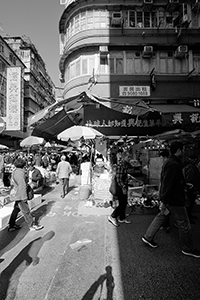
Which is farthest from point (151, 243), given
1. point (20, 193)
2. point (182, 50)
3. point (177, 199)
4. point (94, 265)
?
point (182, 50)

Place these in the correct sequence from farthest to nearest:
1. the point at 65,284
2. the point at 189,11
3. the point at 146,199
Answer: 1. the point at 189,11
2. the point at 146,199
3. the point at 65,284

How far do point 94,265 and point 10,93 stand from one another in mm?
19712

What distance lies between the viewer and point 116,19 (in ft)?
53.3

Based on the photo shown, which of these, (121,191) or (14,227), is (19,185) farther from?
(121,191)

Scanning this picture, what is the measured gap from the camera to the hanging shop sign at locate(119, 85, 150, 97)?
53.3 feet

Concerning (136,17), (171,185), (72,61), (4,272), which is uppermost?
(136,17)

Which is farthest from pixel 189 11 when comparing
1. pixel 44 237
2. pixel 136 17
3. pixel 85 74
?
pixel 44 237

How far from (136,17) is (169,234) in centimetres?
1820

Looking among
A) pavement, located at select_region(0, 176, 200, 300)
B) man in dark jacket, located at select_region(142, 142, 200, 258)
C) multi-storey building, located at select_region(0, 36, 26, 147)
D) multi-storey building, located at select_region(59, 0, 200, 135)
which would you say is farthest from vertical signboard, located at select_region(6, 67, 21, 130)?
man in dark jacket, located at select_region(142, 142, 200, 258)

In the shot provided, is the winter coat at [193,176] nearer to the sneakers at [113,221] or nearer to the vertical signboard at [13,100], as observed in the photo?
the sneakers at [113,221]

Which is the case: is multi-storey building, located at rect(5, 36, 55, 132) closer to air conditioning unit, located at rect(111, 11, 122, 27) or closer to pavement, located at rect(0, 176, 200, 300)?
air conditioning unit, located at rect(111, 11, 122, 27)

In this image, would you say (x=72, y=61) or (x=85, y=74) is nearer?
(x=85, y=74)

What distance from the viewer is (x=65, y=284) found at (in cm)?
283

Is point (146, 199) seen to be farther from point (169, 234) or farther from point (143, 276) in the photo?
point (143, 276)
